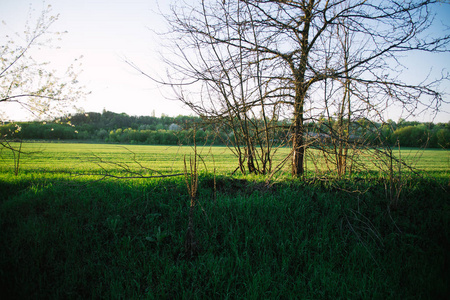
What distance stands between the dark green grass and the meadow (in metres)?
0.02

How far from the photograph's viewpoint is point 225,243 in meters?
3.05

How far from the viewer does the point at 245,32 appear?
4633 mm

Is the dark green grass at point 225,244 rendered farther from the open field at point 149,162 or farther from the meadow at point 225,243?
the open field at point 149,162

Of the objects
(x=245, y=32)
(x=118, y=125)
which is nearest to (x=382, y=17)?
(x=245, y=32)

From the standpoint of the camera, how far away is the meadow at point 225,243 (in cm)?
242

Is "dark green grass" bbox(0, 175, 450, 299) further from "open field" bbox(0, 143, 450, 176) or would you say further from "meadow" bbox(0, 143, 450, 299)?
"open field" bbox(0, 143, 450, 176)

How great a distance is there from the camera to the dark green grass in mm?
2418

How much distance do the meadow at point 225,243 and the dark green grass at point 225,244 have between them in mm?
16

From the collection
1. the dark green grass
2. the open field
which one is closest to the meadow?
the dark green grass

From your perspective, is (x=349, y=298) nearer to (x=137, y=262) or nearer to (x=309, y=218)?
(x=309, y=218)

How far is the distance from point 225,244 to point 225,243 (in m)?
0.01

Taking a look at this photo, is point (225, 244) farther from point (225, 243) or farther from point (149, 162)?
point (149, 162)

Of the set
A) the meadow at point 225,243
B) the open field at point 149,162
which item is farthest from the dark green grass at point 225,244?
the open field at point 149,162

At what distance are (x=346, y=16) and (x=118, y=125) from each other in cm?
8359
